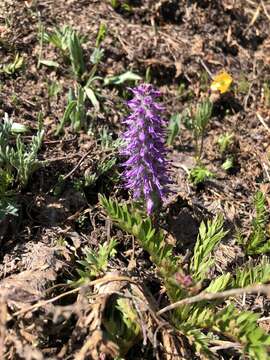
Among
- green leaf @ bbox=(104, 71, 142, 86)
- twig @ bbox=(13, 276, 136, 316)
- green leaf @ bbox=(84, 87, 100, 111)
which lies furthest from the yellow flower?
twig @ bbox=(13, 276, 136, 316)

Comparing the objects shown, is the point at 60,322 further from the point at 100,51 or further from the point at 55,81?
the point at 100,51

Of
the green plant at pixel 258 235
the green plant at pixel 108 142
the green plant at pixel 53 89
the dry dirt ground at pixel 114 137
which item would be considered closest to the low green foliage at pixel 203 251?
the dry dirt ground at pixel 114 137

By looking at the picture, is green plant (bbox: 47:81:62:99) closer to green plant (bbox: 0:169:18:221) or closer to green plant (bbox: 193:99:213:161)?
green plant (bbox: 0:169:18:221)

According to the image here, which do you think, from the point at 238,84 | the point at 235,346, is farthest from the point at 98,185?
the point at 238,84

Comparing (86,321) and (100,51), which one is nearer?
(86,321)

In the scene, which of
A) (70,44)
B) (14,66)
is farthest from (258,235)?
(14,66)

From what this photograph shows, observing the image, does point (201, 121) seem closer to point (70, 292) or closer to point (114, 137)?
point (114, 137)

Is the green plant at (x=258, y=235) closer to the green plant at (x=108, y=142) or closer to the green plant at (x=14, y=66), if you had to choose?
the green plant at (x=108, y=142)
